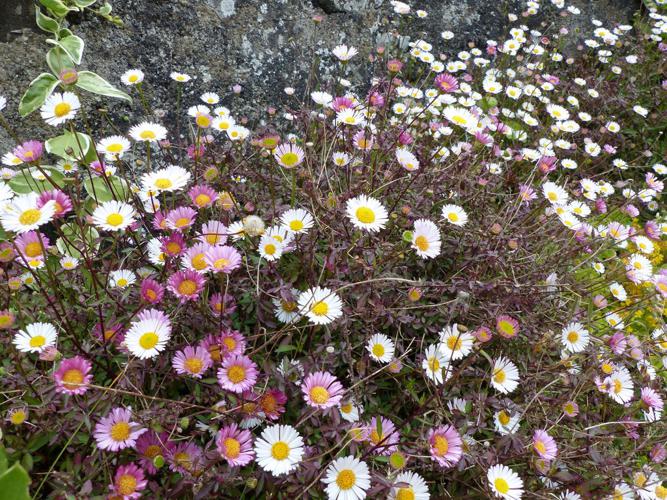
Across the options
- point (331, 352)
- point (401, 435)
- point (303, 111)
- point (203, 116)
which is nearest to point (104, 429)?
point (331, 352)

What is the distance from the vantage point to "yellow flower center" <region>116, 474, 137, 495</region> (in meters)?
1.02

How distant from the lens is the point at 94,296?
4.55 ft

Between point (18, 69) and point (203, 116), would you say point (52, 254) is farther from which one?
point (18, 69)

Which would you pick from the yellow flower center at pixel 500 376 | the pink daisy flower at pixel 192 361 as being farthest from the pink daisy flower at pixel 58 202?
the yellow flower center at pixel 500 376

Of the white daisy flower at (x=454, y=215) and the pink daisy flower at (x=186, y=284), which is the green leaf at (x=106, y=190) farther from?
the white daisy flower at (x=454, y=215)

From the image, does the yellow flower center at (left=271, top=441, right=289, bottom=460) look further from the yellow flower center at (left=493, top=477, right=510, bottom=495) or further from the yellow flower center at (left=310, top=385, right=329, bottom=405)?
the yellow flower center at (left=493, top=477, right=510, bottom=495)

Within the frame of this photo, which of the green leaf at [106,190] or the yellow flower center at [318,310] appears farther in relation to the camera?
the green leaf at [106,190]

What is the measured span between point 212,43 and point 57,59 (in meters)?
0.79

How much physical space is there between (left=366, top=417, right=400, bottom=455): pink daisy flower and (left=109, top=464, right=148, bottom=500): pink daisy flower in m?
0.49

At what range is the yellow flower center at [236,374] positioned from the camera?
3.72 ft

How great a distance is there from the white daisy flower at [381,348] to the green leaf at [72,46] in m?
1.34

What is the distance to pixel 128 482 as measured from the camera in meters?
1.03

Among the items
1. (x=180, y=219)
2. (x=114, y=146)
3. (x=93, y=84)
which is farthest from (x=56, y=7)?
(x=180, y=219)

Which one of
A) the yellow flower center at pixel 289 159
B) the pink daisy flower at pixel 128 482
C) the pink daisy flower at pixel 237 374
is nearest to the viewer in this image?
the pink daisy flower at pixel 128 482
